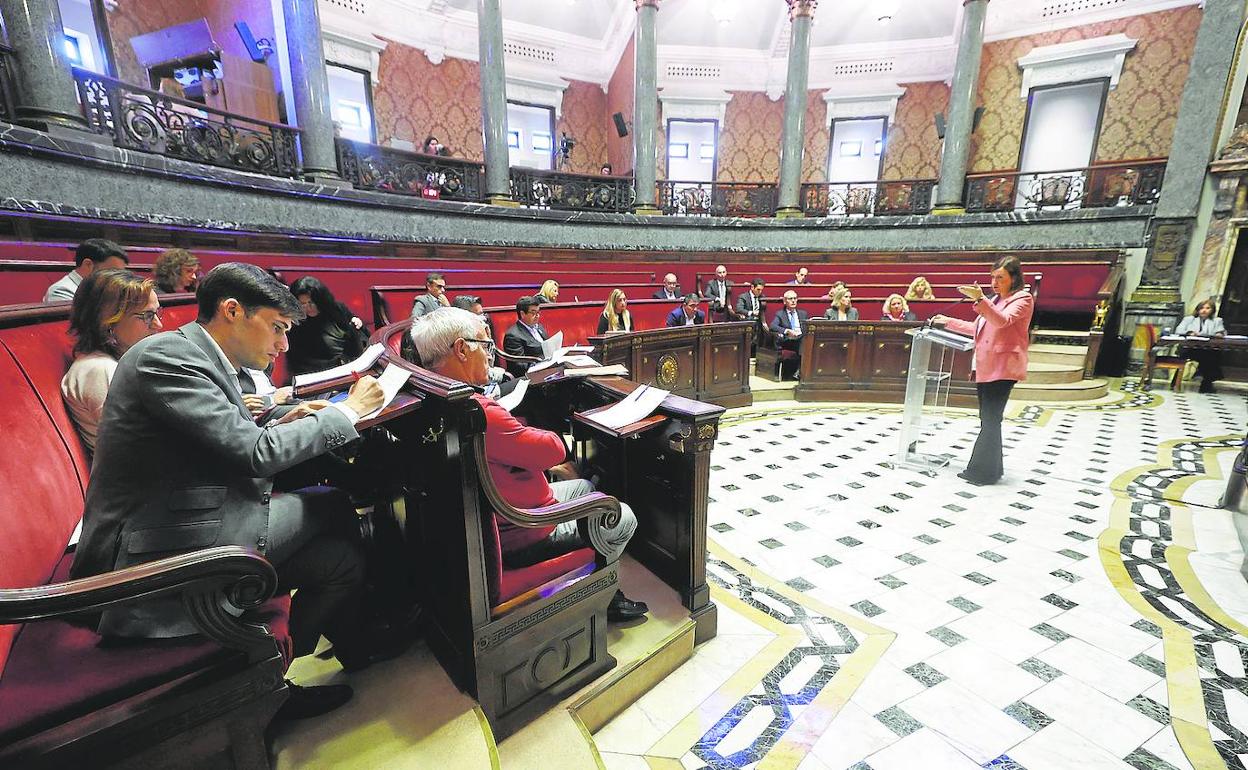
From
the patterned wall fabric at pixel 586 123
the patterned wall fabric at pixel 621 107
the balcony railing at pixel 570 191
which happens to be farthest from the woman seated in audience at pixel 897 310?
the patterned wall fabric at pixel 586 123

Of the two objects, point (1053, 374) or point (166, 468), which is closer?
point (166, 468)

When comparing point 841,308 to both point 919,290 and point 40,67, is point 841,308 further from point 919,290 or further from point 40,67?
point 40,67

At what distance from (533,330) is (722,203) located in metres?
8.91

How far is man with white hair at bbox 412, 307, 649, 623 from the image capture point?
58.5 inches

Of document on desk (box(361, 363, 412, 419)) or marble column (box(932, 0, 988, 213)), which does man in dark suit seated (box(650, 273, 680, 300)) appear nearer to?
document on desk (box(361, 363, 412, 419))

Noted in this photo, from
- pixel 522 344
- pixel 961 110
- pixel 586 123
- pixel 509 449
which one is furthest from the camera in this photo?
pixel 586 123

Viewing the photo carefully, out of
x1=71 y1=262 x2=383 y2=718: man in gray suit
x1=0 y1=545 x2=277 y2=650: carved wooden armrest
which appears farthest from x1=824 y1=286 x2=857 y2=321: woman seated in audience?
x1=0 y1=545 x2=277 y2=650: carved wooden armrest

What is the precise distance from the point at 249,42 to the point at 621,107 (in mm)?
7643

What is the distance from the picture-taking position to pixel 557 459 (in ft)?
5.06

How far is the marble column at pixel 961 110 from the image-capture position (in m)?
8.67

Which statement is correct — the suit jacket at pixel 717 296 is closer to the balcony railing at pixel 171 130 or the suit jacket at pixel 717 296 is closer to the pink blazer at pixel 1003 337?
the pink blazer at pixel 1003 337

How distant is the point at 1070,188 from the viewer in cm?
916

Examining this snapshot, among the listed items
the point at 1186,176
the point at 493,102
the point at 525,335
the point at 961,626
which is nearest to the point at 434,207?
the point at 493,102

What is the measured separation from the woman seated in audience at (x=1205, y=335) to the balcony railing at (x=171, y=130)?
12693 mm
